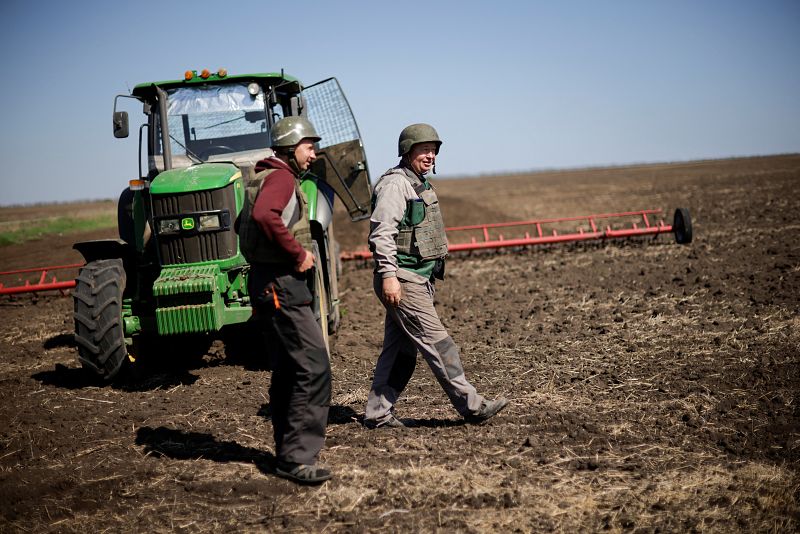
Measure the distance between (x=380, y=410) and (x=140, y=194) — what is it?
376cm

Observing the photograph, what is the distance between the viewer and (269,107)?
7.83m

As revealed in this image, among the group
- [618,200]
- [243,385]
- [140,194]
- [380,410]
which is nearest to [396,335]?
[380,410]

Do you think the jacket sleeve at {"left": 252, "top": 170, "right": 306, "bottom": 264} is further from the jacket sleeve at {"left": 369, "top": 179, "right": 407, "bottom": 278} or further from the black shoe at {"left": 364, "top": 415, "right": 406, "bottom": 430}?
the black shoe at {"left": 364, "top": 415, "right": 406, "bottom": 430}

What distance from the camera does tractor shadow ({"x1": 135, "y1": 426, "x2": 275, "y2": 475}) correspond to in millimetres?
4707

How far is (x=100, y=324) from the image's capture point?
6.29 metres

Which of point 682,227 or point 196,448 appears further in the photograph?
point 682,227

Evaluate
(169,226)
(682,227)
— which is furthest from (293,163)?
(682,227)

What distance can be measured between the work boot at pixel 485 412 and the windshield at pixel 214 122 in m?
4.06

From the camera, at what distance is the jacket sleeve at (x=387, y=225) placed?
183 inches

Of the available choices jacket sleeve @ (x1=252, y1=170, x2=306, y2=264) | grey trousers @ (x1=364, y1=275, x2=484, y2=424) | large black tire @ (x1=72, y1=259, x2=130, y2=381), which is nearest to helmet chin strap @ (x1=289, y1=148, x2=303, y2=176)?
jacket sleeve @ (x1=252, y1=170, x2=306, y2=264)

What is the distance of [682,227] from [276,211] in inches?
415

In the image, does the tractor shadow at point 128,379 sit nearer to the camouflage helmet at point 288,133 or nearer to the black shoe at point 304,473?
the black shoe at point 304,473

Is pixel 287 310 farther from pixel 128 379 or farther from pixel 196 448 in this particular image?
pixel 128 379

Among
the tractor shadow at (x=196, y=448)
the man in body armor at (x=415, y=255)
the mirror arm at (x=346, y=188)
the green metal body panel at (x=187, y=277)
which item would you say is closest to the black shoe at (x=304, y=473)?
the tractor shadow at (x=196, y=448)
